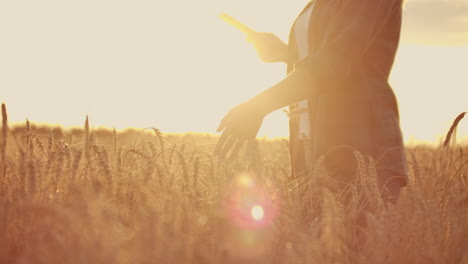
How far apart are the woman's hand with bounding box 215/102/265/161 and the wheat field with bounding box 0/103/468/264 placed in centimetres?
8

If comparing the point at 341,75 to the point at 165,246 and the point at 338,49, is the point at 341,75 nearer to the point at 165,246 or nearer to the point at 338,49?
the point at 338,49

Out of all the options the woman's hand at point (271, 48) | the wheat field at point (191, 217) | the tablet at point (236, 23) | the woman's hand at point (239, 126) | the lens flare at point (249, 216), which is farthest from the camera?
the woman's hand at point (271, 48)

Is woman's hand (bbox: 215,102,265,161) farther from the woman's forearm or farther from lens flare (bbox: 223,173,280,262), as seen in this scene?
lens flare (bbox: 223,173,280,262)

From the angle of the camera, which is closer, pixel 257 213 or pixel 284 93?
pixel 257 213

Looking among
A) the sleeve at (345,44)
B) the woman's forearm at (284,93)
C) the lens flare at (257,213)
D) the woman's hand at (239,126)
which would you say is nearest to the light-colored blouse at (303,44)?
the sleeve at (345,44)

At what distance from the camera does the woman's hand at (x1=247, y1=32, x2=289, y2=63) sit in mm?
3426

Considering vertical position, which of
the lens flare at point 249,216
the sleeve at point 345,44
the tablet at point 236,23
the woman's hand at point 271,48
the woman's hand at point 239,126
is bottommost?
the lens flare at point 249,216

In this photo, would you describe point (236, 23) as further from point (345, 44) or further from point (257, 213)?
point (257, 213)

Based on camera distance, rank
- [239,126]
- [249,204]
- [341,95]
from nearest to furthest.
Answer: [249,204] → [239,126] → [341,95]

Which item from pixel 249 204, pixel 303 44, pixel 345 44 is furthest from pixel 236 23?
pixel 249 204

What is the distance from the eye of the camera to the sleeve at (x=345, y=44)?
7.20 feet

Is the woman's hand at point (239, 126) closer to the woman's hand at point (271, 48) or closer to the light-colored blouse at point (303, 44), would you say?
the light-colored blouse at point (303, 44)

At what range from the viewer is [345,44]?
7.22 feet

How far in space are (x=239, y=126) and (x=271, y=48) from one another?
1.40 m
